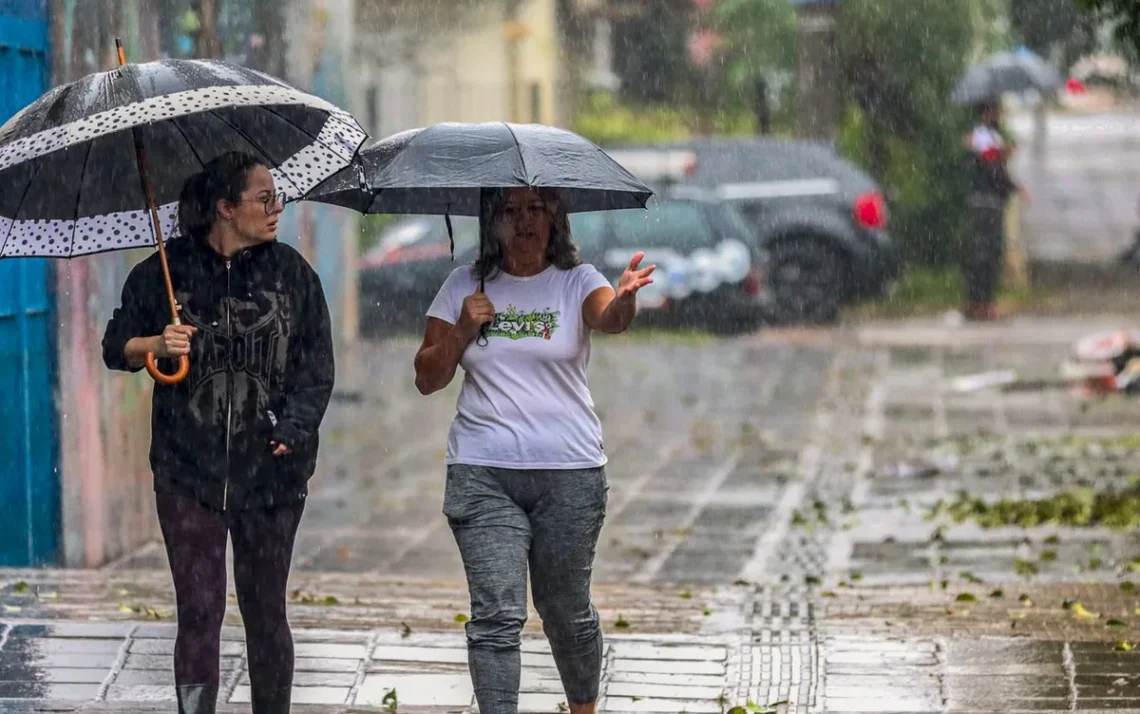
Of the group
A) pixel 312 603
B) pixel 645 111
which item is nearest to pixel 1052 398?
pixel 312 603

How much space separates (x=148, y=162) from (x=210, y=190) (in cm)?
39

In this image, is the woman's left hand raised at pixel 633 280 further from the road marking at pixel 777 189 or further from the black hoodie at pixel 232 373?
the road marking at pixel 777 189

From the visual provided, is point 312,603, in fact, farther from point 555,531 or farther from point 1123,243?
point 1123,243

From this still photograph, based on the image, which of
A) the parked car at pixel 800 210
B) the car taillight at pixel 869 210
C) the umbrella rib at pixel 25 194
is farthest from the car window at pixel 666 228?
the umbrella rib at pixel 25 194

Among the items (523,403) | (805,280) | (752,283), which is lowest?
(805,280)

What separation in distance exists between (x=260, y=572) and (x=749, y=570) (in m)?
4.12

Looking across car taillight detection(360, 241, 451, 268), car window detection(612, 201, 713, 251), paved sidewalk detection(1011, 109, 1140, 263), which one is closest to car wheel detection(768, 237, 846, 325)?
car window detection(612, 201, 713, 251)

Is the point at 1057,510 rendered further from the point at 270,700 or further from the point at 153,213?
the point at 153,213

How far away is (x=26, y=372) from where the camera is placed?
826 cm

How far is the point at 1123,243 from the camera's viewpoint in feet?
84.6

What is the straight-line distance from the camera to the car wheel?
20.7m

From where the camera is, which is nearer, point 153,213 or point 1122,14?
point 153,213

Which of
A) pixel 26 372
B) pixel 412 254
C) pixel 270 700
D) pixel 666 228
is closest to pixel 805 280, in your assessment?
pixel 666 228

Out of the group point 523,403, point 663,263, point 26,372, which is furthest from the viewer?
point 663,263
